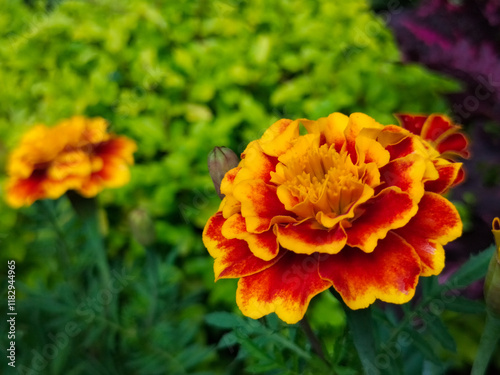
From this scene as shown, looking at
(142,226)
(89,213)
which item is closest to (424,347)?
(142,226)

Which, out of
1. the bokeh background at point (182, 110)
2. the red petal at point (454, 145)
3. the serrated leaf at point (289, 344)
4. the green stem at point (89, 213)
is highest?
the red petal at point (454, 145)

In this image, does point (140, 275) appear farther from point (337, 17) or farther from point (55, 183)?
point (337, 17)

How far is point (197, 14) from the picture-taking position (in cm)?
137

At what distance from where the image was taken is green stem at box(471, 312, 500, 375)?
1.30 ft

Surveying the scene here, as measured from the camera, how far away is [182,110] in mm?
1267

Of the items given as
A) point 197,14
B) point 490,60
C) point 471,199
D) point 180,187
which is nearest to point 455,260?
point 471,199

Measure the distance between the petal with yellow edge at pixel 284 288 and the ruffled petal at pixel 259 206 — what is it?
0.10 feet

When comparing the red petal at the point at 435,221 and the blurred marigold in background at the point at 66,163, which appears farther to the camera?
the blurred marigold in background at the point at 66,163

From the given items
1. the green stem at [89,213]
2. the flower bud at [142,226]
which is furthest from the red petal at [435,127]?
the green stem at [89,213]

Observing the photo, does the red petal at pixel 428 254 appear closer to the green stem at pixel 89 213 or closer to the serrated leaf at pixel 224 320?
the serrated leaf at pixel 224 320

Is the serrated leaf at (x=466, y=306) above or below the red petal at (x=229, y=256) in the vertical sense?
below

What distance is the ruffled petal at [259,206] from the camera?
0.37 meters

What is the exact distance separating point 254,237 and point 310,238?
0.04 metres

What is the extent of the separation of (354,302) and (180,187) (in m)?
0.87
